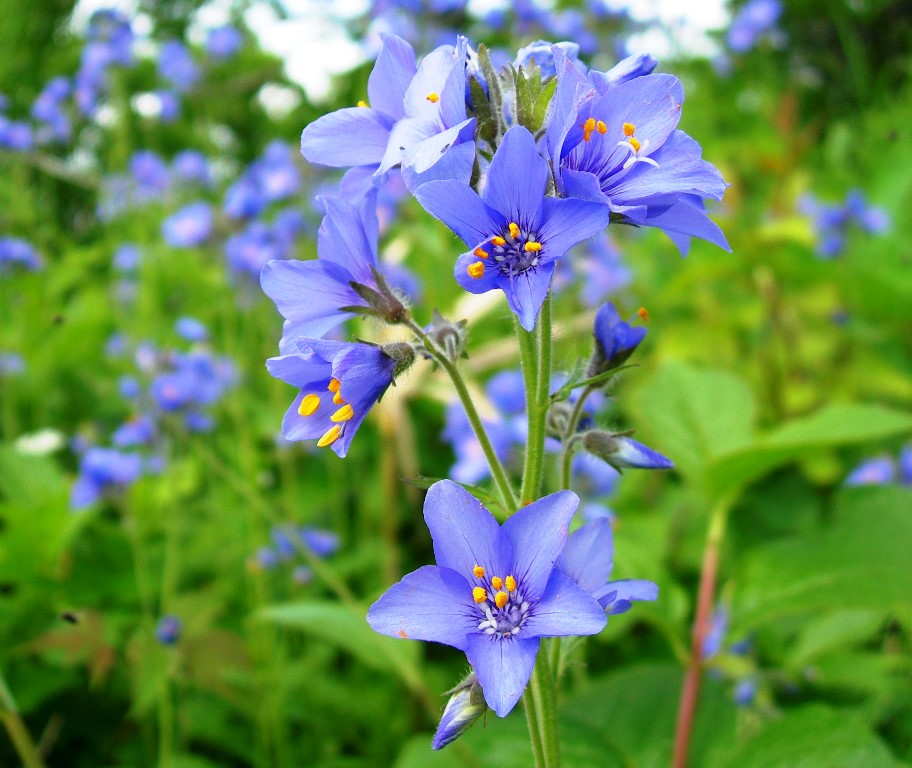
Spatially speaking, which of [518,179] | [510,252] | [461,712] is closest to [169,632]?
[461,712]

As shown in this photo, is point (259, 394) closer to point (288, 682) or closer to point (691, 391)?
point (288, 682)

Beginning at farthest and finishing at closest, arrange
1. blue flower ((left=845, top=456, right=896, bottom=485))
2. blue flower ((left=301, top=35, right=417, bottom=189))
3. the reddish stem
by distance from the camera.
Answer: blue flower ((left=845, top=456, right=896, bottom=485)) → the reddish stem → blue flower ((left=301, top=35, right=417, bottom=189))

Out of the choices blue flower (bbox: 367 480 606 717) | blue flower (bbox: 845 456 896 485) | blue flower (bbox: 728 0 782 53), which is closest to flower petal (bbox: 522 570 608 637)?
blue flower (bbox: 367 480 606 717)

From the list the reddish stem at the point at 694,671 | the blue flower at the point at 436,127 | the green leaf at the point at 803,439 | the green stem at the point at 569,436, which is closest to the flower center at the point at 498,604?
the green stem at the point at 569,436

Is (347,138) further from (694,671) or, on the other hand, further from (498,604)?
(694,671)

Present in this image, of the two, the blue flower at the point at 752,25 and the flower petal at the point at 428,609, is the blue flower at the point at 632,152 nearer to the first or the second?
the flower petal at the point at 428,609

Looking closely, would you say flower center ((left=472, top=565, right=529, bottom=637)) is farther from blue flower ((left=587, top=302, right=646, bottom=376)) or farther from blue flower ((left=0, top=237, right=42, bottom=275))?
blue flower ((left=0, top=237, right=42, bottom=275))
